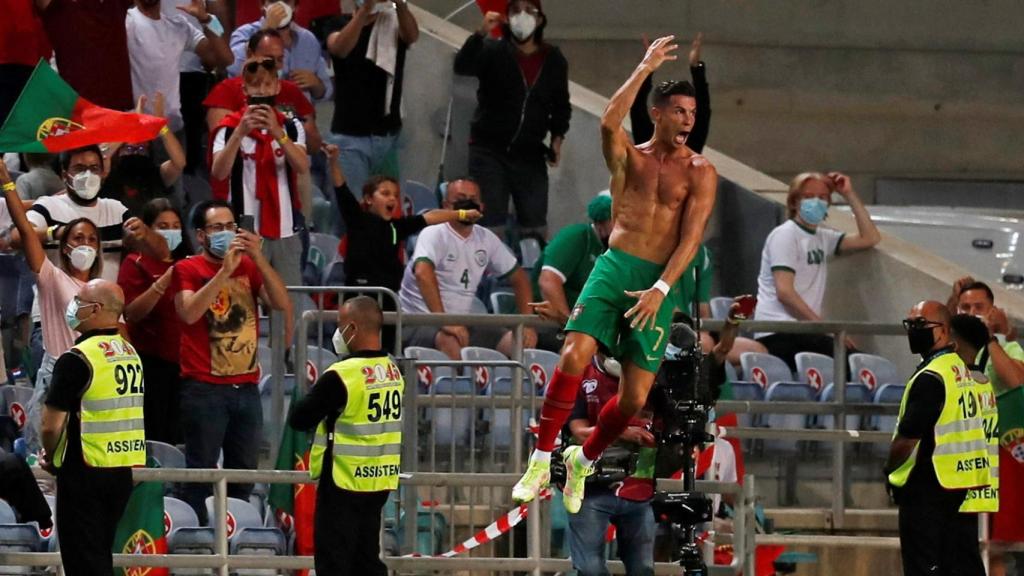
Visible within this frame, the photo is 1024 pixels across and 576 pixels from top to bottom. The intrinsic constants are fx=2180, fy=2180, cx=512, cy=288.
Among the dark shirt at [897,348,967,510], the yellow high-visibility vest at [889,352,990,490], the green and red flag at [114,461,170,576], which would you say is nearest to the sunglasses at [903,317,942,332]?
the yellow high-visibility vest at [889,352,990,490]

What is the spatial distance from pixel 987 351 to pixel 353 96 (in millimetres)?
5390

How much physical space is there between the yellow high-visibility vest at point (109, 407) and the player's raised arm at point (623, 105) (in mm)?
2689

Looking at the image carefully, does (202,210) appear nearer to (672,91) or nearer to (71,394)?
(71,394)

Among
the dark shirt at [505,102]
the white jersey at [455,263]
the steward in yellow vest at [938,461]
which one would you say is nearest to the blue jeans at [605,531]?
the steward in yellow vest at [938,461]

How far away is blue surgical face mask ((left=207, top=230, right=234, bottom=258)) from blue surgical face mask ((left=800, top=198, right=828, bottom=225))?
15.2 feet

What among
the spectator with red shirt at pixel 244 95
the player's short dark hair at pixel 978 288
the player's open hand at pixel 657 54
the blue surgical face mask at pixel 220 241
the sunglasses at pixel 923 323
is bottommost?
the sunglasses at pixel 923 323

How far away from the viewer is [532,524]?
1188cm

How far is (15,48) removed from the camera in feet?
49.1

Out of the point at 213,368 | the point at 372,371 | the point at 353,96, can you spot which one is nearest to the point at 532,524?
the point at 372,371

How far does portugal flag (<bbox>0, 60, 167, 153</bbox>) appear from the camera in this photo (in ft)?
44.3

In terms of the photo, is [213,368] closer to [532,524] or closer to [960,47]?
[532,524]

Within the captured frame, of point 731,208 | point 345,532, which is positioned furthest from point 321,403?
point 731,208

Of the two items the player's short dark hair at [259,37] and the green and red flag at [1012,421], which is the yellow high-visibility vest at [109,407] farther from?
the green and red flag at [1012,421]

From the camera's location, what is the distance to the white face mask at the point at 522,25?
53.0 ft
